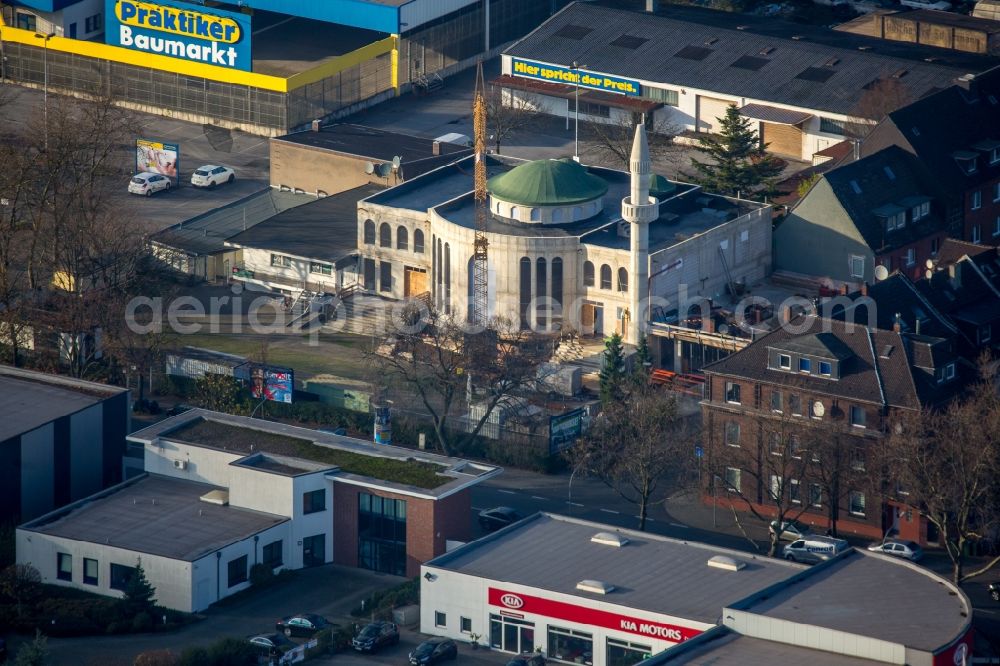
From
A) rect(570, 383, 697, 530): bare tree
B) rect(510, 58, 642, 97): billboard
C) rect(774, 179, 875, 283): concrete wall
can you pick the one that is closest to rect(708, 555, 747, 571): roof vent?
rect(570, 383, 697, 530): bare tree

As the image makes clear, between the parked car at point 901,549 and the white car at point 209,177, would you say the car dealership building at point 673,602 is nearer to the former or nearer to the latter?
the parked car at point 901,549

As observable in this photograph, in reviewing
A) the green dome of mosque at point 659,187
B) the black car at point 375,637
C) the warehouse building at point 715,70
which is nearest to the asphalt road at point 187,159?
the warehouse building at point 715,70

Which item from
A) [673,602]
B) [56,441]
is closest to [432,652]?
[673,602]

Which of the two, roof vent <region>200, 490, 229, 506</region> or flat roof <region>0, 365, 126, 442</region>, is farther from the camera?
flat roof <region>0, 365, 126, 442</region>

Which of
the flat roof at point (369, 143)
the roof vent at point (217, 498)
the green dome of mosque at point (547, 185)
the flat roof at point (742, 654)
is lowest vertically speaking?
the roof vent at point (217, 498)

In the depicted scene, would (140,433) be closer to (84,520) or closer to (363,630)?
(84,520)

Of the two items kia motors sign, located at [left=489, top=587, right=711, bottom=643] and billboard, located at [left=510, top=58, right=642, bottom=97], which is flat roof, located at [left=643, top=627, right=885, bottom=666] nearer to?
kia motors sign, located at [left=489, top=587, right=711, bottom=643]

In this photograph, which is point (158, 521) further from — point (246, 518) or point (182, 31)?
point (182, 31)
